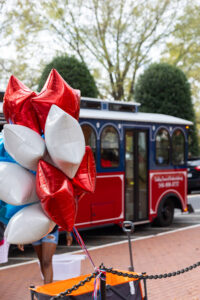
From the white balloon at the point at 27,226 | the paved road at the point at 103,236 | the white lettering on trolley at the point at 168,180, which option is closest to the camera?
the white balloon at the point at 27,226

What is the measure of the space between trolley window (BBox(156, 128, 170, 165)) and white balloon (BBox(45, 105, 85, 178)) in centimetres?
766

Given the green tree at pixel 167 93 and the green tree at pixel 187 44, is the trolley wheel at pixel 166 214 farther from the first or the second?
the green tree at pixel 187 44

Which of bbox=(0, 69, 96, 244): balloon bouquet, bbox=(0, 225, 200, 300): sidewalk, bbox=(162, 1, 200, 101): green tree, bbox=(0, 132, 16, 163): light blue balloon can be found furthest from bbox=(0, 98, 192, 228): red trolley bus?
bbox=(162, 1, 200, 101): green tree

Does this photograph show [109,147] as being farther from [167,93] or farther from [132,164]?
[167,93]

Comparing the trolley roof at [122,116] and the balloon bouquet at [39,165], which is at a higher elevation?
the trolley roof at [122,116]

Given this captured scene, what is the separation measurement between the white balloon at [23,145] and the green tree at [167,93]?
1896cm

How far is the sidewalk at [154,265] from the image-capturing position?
5781 millimetres

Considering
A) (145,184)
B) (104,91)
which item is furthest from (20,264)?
(104,91)

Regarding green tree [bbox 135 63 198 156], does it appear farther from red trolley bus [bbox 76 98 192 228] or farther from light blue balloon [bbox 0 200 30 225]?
light blue balloon [bbox 0 200 30 225]

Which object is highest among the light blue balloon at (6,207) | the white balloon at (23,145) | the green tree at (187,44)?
the green tree at (187,44)

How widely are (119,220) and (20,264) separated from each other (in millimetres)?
2740

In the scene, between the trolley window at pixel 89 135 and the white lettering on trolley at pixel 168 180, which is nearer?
the trolley window at pixel 89 135

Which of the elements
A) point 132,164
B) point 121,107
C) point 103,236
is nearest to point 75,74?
point 121,107

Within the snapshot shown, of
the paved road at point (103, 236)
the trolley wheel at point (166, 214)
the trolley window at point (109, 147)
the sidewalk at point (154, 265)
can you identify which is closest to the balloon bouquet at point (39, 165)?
the sidewalk at point (154, 265)
